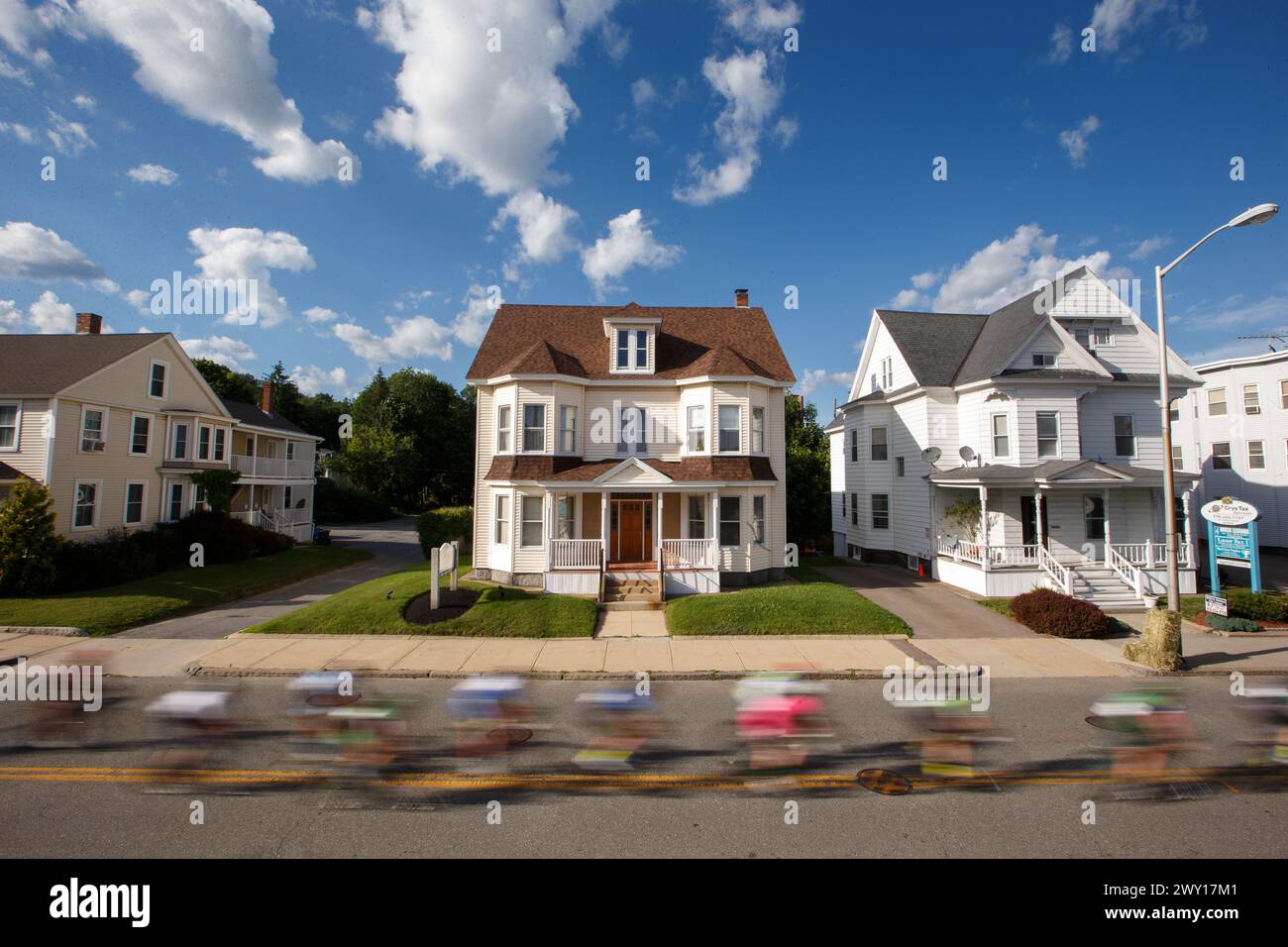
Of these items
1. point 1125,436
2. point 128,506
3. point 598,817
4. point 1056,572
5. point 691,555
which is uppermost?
point 1125,436

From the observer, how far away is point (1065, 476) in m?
17.7

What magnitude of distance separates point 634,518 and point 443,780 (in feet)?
43.6

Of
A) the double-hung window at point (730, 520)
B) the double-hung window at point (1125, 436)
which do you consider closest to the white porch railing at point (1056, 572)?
the double-hung window at point (1125, 436)

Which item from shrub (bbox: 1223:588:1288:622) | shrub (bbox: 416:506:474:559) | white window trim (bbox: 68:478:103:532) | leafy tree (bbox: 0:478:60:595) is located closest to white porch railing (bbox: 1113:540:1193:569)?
shrub (bbox: 1223:588:1288:622)

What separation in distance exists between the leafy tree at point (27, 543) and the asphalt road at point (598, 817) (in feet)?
41.4

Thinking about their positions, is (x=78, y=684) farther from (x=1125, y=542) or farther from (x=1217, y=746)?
(x=1125, y=542)

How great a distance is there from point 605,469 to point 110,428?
20.6m

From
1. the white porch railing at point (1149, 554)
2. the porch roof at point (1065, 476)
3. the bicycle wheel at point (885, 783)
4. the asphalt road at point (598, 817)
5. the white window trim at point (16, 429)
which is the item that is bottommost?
the asphalt road at point (598, 817)

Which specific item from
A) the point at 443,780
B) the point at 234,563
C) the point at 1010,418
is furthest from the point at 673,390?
the point at 234,563

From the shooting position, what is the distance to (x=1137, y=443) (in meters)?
20.6

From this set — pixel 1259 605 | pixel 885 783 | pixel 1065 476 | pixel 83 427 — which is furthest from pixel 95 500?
pixel 1259 605

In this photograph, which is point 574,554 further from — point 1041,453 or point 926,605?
point 1041,453

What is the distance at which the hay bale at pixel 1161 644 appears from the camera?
1138cm

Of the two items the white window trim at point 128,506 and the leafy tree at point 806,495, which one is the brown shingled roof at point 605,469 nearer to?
the leafy tree at point 806,495
